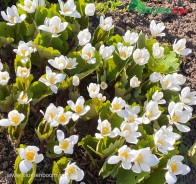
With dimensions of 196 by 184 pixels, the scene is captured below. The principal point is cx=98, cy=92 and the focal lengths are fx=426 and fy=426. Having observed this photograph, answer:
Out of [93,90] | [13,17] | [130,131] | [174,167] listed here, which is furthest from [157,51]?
[13,17]

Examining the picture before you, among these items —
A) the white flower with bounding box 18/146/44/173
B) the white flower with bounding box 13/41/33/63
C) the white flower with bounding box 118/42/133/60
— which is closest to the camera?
the white flower with bounding box 18/146/44/173

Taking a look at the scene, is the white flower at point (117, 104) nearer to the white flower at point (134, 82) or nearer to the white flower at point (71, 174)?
the white flower at point (134, 82)

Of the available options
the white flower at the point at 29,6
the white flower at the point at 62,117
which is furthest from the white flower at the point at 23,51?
the white flower at the point at 62,117

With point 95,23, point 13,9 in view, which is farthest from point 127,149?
point 95,23

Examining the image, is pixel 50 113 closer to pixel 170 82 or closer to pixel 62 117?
pixel 62 117

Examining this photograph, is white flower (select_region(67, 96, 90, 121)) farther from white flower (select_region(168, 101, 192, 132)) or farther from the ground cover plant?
white flower (select_region(168, 101, 192, 132))

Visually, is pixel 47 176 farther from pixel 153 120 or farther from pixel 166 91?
pixel 166 91

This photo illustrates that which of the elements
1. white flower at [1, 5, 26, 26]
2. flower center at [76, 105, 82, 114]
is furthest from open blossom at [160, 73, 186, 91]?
white flower at [1, 5, 26, 26]
